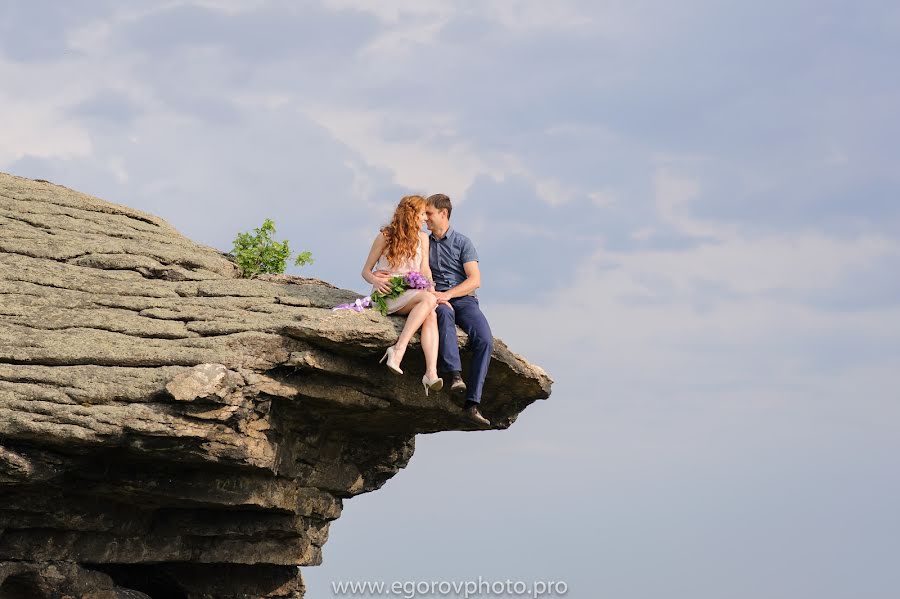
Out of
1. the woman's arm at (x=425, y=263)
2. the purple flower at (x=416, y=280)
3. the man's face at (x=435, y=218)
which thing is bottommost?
the purple flower at (x=416, y=280)

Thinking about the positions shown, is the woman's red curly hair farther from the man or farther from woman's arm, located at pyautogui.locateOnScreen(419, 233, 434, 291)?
the man

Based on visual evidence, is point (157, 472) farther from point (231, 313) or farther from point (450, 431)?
point (450, 431)

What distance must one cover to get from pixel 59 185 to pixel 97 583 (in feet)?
28.0

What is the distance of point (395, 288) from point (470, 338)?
4.41ft

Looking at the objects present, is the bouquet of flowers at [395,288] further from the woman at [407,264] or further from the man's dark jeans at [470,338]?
the man's dark jeans at [470,338]

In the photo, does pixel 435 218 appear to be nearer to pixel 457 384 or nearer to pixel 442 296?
pixel 442 296

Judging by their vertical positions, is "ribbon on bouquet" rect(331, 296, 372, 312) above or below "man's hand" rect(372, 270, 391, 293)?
below

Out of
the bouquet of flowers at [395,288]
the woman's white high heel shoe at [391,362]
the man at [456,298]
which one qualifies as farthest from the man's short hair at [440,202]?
the woman's white high heel shoe at [391,362]

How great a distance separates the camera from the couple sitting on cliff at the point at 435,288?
16.0 m

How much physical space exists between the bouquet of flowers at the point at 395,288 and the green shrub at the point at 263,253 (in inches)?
180

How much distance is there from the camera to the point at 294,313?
16.4m

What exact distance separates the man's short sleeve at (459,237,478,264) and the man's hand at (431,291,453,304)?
2.10 ft

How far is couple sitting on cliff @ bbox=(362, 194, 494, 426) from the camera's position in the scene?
52.4 feet

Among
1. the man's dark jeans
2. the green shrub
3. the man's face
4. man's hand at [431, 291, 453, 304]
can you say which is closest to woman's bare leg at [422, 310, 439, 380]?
the man's dark jeans
